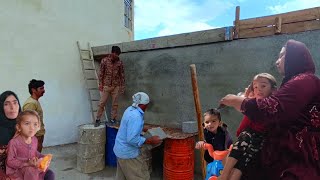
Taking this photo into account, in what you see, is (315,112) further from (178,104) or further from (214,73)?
(178,104)

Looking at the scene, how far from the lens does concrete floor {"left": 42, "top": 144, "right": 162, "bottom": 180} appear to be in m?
5.01

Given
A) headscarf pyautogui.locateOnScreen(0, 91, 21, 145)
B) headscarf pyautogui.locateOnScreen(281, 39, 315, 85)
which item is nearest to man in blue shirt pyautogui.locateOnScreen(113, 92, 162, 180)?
headscarf pyautogui.locateOnScreen(0, 91, 21, 145)

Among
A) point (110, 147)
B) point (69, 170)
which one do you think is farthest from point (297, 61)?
point (69, 170)

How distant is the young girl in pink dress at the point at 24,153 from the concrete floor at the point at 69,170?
2803 millimetres

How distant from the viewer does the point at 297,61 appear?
1.57 m

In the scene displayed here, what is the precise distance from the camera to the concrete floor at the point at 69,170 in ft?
16.4

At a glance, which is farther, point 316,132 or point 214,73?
point 214,73

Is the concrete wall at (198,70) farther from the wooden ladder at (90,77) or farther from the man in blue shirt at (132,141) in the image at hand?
the man in blue shirt at (132,141)

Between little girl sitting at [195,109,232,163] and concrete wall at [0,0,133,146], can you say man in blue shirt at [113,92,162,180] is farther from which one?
concrete wall at [0,0,133,146]

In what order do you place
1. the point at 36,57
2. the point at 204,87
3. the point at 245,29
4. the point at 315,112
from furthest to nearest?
the point at 36,57, the point at 204,87, the point at 245,29, the point at 315,112

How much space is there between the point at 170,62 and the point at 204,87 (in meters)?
0.95

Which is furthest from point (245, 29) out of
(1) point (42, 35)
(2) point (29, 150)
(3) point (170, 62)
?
(1) point (42, 35)

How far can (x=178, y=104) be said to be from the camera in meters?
5.33

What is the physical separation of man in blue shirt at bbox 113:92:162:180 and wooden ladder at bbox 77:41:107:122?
3582 millimetres
